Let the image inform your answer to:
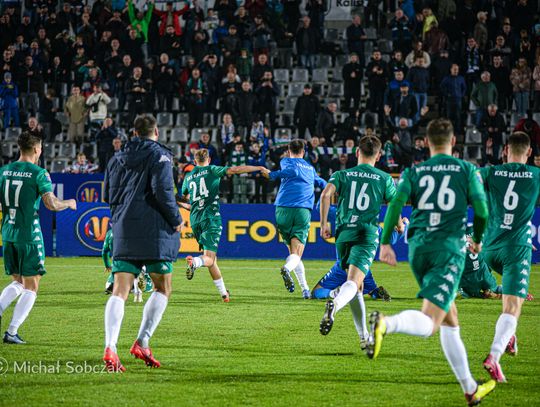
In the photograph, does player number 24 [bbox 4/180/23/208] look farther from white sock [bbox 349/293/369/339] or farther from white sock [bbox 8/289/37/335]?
white sock [bbox 349/293/369/339]

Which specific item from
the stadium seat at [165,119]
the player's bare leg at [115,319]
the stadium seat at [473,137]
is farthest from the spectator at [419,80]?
the player's bare leg at [115,319]

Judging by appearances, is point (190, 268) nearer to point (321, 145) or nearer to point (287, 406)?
point (287, 406)

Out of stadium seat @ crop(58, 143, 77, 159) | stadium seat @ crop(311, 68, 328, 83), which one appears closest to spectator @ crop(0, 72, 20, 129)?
stadium seat @ crop(58, 143, 77, 159)

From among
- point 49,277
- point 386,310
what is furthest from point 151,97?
point 386,310

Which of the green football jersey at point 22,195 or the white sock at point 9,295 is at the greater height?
the green football jersey at point 22,195

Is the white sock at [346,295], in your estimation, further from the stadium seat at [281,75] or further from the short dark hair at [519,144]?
the stadium seat at [281,75]

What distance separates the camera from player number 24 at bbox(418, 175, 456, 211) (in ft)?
21.7

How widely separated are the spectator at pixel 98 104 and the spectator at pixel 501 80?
11418 millimetres

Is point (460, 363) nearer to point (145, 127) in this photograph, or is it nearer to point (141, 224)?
point (141, 224)

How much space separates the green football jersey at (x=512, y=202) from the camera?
27.1 ft

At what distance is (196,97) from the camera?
25562 mm

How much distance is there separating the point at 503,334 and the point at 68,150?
21.2m

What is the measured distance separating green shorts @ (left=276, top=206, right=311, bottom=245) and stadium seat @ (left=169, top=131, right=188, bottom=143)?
1291 centimetres

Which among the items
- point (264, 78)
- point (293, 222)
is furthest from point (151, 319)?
point (264, 78)
